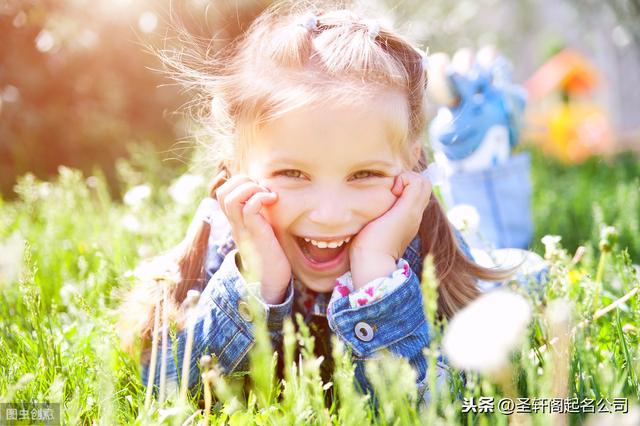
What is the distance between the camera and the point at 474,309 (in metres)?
1.00

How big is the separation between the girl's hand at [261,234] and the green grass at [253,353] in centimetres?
13

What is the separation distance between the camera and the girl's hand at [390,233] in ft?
5.54

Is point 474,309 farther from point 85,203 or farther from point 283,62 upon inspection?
point 85,203

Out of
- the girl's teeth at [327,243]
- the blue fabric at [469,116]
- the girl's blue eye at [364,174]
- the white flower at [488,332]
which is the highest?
the blue fabric at [469,116]

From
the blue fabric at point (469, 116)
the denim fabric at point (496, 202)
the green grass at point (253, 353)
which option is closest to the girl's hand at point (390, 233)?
the green grass at point (253, 353)

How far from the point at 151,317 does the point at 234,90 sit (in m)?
0.62

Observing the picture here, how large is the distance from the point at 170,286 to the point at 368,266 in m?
0.54

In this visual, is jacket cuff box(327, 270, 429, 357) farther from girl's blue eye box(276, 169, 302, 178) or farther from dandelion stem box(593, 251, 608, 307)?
dandelion stem box(593, 251, 608, 307)

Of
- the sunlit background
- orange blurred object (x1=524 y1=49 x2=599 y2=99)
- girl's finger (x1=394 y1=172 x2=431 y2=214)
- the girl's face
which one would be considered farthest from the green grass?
orange blurred object (x1=524 y1=49 x2=599 y2=99)

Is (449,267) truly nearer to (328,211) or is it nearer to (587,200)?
(328,211)

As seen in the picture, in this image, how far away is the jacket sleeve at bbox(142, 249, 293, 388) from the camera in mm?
1647

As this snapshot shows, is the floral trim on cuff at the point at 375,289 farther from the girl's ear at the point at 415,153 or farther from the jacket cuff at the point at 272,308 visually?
the girl's ear at the point at 415,153

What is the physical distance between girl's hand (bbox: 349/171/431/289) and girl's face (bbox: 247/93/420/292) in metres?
0.03

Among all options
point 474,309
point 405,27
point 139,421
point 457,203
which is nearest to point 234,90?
point 405,27
